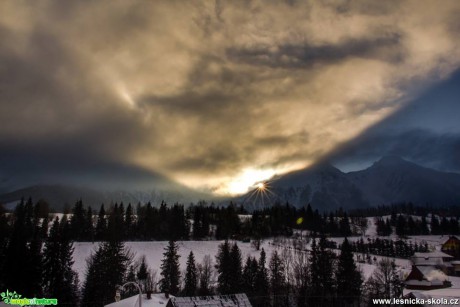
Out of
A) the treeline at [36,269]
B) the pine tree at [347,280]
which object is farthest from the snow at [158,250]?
the pine tree at [347,280]

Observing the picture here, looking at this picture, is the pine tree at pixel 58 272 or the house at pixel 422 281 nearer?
the pine tree at pixel 58 272

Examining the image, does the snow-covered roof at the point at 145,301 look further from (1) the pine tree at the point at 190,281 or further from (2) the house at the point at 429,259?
(2) the house at the point at 429,259

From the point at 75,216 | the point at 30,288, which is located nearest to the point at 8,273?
the point at 30,288

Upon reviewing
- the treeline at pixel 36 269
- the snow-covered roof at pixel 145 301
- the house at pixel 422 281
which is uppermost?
the treeline at pixel 36 269

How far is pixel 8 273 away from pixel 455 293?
82.7 metres

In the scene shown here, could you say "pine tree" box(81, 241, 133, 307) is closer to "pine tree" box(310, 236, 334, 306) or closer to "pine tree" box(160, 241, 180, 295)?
"pine tree" box(160, 241, 180, 295)

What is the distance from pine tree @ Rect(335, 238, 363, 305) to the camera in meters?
104

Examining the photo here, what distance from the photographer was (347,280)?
107750mm

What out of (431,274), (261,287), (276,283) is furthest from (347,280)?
(431,274)

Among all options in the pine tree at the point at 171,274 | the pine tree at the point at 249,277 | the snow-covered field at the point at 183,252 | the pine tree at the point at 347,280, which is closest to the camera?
the pine tree at the point at 347,280

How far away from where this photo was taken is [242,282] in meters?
118

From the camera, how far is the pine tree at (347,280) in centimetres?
10444

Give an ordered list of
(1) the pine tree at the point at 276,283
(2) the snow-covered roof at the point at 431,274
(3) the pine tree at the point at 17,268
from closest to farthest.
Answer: (3) the pine tree at the point at 17,268, (1) the pine tree at the point at 276,283, (2) the snow-covered roof at the point at 431,274

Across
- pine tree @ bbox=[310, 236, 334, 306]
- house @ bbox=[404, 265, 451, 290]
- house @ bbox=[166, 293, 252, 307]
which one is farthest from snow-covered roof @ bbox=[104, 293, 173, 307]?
house @ bbox=[404, 265, 451, 290]
